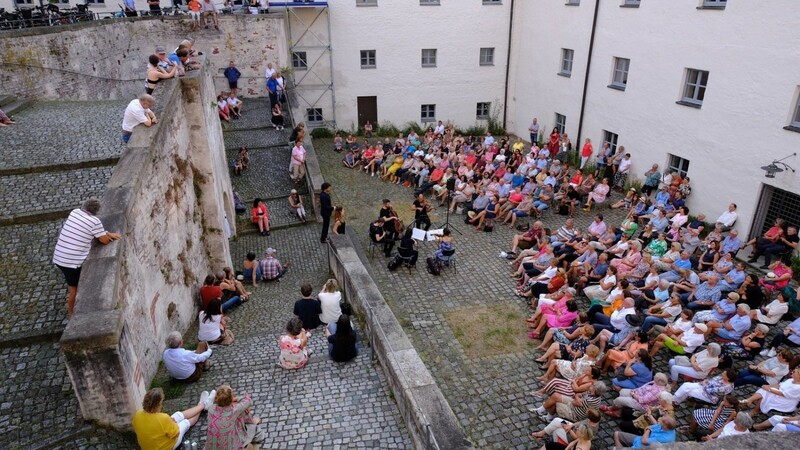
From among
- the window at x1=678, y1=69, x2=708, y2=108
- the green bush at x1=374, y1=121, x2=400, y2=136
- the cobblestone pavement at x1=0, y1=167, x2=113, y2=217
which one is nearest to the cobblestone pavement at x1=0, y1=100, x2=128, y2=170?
the cobblestone pavement at x1=0, y1=167, x2=113, y2=217

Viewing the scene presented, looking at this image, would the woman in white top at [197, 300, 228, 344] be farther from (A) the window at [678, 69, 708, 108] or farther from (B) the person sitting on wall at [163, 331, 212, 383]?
(A) the window at [678, 69, 708, 108]

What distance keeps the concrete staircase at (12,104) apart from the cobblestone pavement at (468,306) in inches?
353

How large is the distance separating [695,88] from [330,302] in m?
13.7

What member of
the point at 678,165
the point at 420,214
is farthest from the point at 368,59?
the point at 678,165

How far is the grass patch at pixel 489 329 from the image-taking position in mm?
10680

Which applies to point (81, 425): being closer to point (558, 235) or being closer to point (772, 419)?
point (772, 419)

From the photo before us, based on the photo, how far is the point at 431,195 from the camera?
755 inches

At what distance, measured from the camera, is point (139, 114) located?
906 centimetres

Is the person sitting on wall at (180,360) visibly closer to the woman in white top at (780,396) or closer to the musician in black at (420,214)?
the woman in white top at (780,396)

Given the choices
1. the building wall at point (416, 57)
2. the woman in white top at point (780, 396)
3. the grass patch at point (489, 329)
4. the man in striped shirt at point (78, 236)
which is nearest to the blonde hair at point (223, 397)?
the man in striped shirt at point (78, 236)

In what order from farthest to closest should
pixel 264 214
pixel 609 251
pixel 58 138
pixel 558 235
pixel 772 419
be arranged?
pixel 264 214 < pixel 558 235 < pixel 609 251 < pixel 58 138 < pixel 772 419

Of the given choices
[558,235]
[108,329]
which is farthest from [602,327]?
[108,329]

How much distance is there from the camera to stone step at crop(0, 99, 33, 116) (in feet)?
41.4

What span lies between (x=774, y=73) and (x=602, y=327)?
28.8 feet
